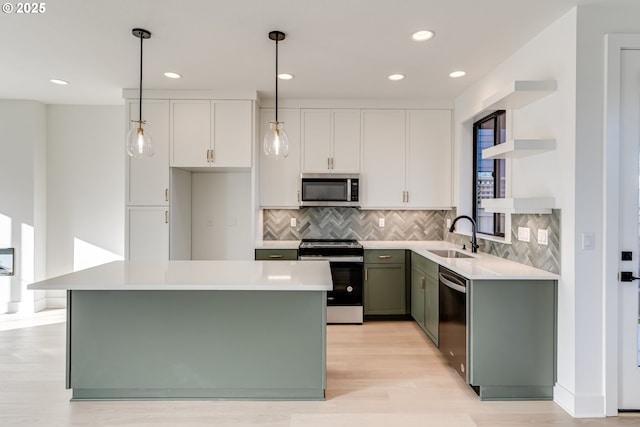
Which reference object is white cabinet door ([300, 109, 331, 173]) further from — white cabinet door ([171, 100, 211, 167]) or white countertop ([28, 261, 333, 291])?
white countertop ([28, 261, 333, 291])

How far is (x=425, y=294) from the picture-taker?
3.63 metres

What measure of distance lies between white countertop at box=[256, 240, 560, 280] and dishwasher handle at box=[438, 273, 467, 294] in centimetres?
10

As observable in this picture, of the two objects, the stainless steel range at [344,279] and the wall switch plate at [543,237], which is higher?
the wall switch plate at [543,237]

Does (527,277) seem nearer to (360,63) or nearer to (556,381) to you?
(556,381)

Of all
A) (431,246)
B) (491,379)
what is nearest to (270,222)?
(431,246)

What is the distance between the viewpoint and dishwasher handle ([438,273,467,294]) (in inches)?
102

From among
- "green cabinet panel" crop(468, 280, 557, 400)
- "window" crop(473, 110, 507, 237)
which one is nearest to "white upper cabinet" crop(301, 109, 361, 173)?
"window" crop(473, 110, 507, 237)

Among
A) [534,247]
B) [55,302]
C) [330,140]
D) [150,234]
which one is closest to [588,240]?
[534,247]

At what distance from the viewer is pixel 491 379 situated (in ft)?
8.21

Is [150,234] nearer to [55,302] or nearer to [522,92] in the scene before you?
[55,302]

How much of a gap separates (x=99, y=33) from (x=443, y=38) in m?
2.50

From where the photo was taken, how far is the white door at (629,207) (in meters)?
2.30

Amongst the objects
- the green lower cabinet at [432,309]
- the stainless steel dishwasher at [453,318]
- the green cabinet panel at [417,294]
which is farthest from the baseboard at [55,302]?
the stainless steel dishwasher at [453,318]

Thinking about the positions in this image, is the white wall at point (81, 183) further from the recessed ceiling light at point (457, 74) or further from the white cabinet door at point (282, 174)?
the recessed ceiling light at point (457, 74)
